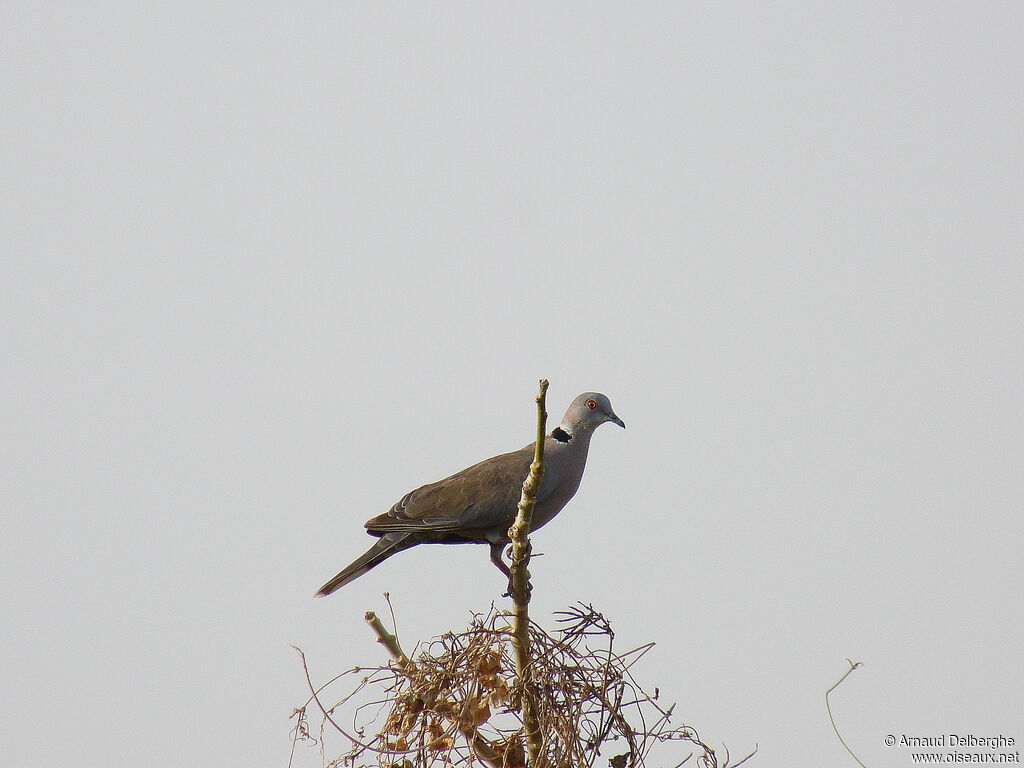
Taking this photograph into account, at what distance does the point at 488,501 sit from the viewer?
7719mm

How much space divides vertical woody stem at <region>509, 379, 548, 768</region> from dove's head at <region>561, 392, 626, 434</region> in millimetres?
3366

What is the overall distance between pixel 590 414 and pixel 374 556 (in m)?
1.75

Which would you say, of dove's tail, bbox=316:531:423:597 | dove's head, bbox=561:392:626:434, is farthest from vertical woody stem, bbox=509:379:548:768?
dove's head, bbox=561:392:626:434

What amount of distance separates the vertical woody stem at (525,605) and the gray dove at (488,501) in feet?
9.60

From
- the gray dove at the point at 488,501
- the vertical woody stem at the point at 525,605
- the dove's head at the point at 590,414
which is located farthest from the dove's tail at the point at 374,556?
the vertical woody stem at the point at 525,605

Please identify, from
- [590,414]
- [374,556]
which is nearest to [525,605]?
[374,556]

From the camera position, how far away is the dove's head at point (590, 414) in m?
7.97

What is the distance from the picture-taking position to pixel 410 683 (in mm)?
4672

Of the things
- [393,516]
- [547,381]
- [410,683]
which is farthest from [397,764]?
[393,516]

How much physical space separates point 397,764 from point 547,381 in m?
1.61

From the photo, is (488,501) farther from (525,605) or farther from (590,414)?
(525,605)

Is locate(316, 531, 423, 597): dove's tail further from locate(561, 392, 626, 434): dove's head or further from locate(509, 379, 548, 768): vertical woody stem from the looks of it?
locate(509, 379, 548, 768): vertical woody stem

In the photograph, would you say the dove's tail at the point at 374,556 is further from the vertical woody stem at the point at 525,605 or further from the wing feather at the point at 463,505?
the vertical woody stem at the point at 525,605

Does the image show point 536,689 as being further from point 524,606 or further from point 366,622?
point 366,622
